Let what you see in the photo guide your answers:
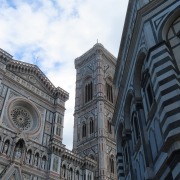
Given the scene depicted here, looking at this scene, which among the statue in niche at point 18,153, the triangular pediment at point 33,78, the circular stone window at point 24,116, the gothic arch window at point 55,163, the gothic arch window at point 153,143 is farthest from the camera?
the triangular pediment at point 33,78

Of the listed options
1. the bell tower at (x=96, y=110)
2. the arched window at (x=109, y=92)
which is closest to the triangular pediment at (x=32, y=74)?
the bell tower at (x=96, y=110)

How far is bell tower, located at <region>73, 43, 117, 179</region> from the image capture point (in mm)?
41281

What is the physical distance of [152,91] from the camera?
10.6m

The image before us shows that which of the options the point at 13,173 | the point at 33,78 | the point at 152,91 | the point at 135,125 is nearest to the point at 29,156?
the point at 13,173

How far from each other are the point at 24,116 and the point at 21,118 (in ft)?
2.43

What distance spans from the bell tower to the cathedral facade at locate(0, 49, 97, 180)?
7.31 metres

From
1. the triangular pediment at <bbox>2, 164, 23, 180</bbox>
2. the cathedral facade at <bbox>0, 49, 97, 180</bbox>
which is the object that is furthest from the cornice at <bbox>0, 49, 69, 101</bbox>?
the triangular pediment at <bbox>2, 164, 23, 180</bbox>

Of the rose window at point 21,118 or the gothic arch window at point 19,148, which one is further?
the rose window at point 21,118

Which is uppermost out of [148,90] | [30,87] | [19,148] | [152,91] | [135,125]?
[30,87]

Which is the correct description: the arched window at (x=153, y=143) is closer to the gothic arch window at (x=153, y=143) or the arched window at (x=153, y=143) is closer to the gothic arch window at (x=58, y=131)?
the gothic arch window at (x=153, y=143)

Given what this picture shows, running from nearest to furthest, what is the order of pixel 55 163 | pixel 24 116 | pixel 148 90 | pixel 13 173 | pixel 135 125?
pixel 148 90, pixel 135 125, pixel 13 173, pixel 55 163, pixel 24 116

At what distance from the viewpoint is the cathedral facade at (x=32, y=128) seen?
26547 millimetres

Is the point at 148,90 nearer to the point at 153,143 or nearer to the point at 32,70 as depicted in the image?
the point at 153,143

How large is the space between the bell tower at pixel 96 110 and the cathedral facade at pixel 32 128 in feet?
24.0
